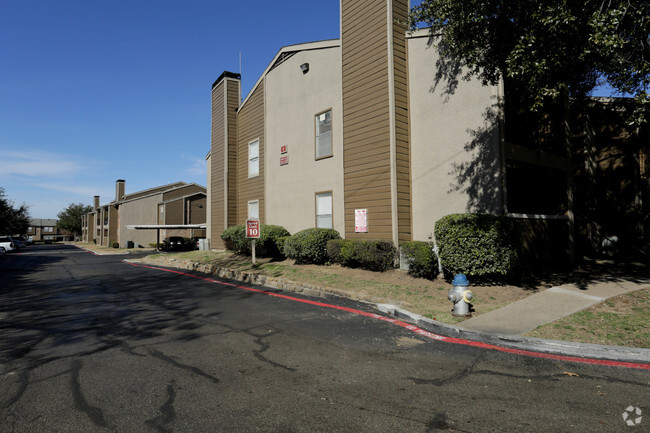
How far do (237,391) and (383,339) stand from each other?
277cm

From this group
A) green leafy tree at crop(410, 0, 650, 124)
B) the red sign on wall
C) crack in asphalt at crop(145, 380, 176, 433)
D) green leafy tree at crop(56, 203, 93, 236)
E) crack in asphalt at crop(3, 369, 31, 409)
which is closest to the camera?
crack in asphalt at crop(145, 380, 176, 433)

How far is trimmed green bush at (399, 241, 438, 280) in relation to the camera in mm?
10156

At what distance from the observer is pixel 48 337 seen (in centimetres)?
608

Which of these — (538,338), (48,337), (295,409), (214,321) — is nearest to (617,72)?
(538,338)

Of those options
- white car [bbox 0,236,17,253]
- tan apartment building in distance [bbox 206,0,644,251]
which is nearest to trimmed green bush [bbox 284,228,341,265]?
tan apartment building in distance [bbox 206,0,644,251]

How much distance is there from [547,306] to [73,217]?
359 ft

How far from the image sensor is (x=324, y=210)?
15391mm

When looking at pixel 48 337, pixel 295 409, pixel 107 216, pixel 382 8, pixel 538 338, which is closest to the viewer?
pixel 295 409

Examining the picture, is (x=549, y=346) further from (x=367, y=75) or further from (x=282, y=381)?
(x=367, y=75)

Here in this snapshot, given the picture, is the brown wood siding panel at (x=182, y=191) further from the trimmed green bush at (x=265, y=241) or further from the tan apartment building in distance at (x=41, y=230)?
the tan apartment building in distance at (x=41, y=230)

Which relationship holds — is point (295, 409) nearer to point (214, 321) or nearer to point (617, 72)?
point (214, 321)

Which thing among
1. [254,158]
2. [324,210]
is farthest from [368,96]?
[254,158]

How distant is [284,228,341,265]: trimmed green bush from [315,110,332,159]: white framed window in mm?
3630

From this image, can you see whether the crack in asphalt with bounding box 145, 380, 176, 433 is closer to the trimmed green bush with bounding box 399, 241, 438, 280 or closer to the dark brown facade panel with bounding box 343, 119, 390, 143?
the trimmed green bush with bounding box 399, 241, 438, 280
